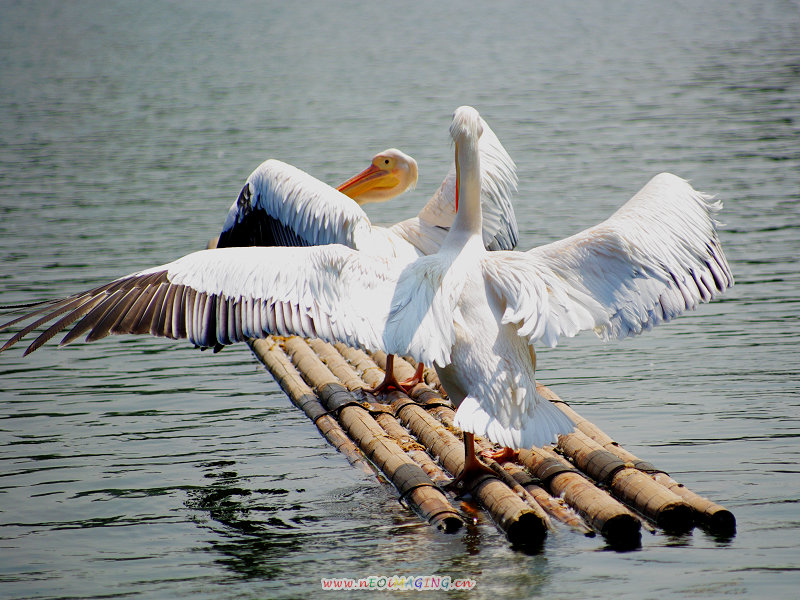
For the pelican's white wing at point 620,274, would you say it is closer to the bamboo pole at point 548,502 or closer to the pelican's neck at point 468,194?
the pelican's neck at point 468,194

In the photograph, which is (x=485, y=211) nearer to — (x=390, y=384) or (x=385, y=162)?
(x=390, y=384)

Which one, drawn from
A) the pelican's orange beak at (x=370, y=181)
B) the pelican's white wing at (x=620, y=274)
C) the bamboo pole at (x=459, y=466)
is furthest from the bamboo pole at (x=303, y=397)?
the pelican's white wing at (x=620, y=274)

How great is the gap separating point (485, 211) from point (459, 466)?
6.28ft

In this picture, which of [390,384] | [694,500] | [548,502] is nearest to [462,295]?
[548,502]

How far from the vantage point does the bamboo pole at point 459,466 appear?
4426mm

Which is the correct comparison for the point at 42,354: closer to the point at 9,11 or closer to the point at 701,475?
the point at 701,475

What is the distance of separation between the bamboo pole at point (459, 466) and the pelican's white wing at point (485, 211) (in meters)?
1.00

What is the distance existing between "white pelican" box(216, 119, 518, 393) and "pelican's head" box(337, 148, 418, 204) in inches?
36.0

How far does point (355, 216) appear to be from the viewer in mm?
6250

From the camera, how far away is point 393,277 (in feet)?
16.4

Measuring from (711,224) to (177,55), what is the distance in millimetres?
32556

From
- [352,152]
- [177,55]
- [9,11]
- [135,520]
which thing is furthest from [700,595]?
[9,11]

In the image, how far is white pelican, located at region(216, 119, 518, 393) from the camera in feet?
20.5

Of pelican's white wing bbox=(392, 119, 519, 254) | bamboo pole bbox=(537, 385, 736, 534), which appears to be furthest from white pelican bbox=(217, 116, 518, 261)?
bamboo pole bbox=(537, 385, 736, 534)
